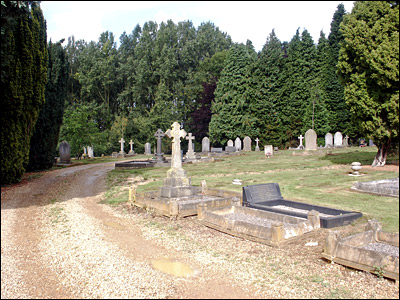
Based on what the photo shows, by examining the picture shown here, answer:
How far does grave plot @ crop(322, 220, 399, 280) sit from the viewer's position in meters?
4.59

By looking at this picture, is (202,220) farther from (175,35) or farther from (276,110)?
(175,35)

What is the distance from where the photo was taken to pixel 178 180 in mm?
11211

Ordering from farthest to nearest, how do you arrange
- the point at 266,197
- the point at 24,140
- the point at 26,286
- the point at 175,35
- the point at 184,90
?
the point at 175,35
the point at 184,90
the point at 266,197
the point at 24,140
the point at 26,286

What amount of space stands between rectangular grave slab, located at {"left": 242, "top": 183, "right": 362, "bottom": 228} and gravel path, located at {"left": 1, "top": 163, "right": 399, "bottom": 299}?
0.31m

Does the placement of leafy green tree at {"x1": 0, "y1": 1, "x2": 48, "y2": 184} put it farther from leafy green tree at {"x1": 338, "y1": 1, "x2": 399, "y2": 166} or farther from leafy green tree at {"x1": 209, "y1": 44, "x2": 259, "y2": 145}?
leafy green tree at {"x1": 209, "y1": 44, "x2": 259, "y2": 145}

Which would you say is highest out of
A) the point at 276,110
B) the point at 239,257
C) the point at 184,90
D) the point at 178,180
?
the point at 184,90

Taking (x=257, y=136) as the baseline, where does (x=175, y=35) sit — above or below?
above

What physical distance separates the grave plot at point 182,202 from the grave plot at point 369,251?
4341 millimetres

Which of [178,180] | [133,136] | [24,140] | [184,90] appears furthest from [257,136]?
[24,140]

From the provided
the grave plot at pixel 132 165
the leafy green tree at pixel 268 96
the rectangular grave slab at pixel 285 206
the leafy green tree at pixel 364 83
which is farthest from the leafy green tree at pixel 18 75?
the leafy green tree at pixel 268 96

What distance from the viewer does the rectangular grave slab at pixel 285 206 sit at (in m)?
7.77

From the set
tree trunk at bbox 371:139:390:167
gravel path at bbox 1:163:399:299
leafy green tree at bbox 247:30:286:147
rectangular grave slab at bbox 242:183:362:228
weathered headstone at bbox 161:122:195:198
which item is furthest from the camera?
leafy green tree at bbox 247:30:286:147

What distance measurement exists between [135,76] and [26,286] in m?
49.3

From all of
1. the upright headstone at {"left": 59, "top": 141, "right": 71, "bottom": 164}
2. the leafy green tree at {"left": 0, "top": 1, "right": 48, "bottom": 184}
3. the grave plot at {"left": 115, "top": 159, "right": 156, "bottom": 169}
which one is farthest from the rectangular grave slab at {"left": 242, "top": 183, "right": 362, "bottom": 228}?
the upright headstone at {"left": 59, "top": 141, "right": 71, "bottom": 164}
